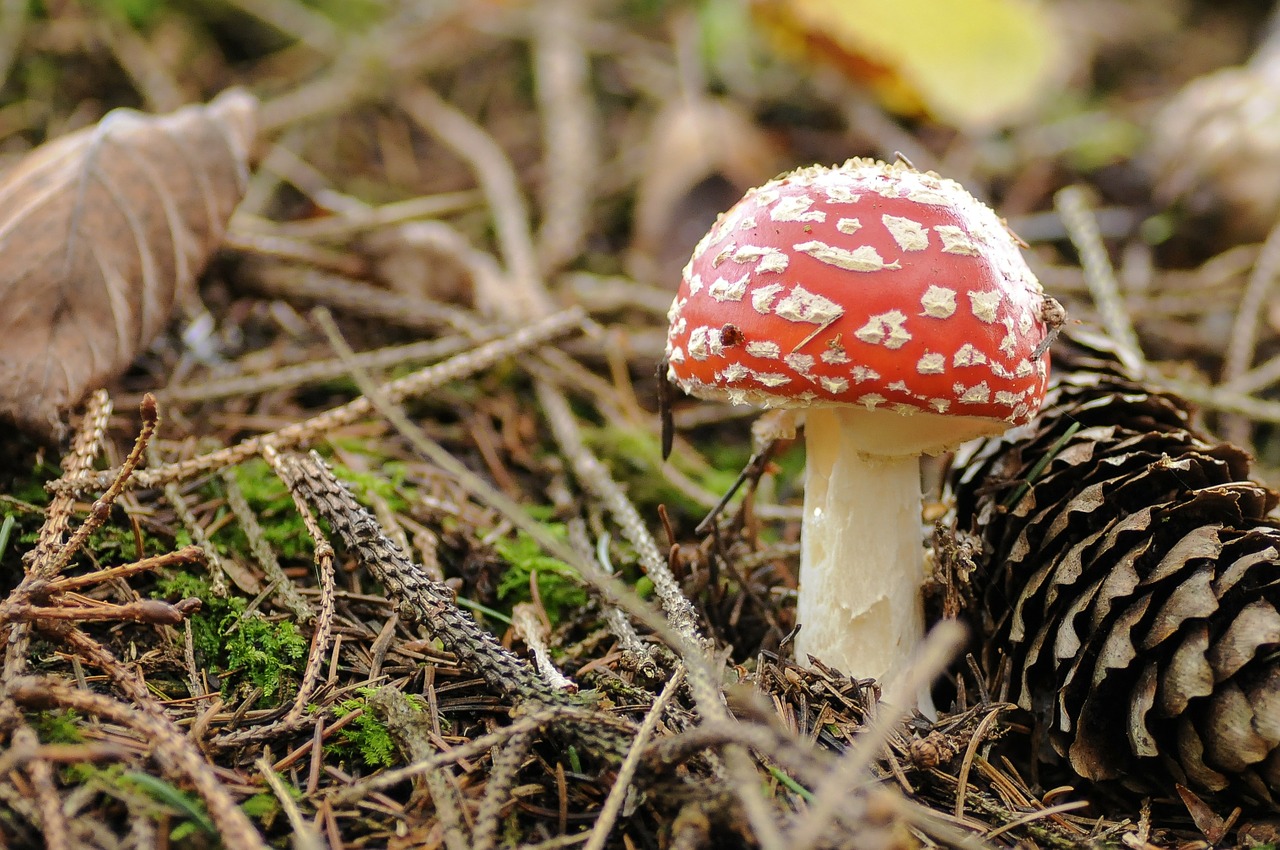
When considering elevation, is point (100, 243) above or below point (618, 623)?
above

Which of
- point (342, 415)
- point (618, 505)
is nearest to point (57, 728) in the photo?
point (342, 415)

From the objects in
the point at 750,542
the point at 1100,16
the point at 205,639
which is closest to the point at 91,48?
the point at 205,639

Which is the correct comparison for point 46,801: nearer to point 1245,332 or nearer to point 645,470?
point 645,470

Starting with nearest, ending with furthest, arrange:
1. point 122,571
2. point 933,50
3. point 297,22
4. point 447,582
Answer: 1. point 122,571
2. point 447,582
3. point 297,22
4. point 933,50

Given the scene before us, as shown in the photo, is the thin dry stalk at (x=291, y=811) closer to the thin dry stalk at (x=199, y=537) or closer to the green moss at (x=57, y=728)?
the green moss at (x=57, y=728)

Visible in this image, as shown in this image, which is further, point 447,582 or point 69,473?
point 447,582

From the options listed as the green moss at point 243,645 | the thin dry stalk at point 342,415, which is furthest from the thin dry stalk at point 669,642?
the thin dry stalk at point 342,415

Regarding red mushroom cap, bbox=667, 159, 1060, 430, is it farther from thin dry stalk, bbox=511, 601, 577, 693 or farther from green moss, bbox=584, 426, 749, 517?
green moss, bbox=584, 426, 749, 517

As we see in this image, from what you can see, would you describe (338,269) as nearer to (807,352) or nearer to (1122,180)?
(807,352)

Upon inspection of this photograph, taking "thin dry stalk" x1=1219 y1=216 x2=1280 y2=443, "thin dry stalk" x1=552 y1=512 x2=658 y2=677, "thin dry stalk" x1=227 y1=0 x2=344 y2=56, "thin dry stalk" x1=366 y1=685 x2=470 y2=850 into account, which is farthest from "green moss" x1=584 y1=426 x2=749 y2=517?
"thin dry stalk" x1=227 y1=0 x2=344 y2=56
